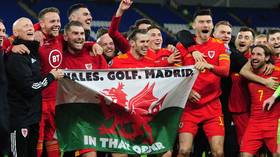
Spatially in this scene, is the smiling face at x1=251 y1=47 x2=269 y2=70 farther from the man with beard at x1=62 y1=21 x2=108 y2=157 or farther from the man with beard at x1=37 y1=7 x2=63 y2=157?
the man with beard at x1=37 y1=7 x2=63 y2=157

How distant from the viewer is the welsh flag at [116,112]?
7.01 metres

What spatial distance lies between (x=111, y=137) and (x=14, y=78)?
140 centimetres

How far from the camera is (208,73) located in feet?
24.7

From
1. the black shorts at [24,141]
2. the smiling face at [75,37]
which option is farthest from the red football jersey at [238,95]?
the black shorts at [24,141]

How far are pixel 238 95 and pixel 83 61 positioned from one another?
209 centimetres

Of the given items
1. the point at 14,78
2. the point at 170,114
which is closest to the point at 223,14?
the point at 170,114

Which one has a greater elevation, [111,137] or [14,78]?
[14,78]

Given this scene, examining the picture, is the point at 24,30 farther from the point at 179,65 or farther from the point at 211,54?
the point at 211,54

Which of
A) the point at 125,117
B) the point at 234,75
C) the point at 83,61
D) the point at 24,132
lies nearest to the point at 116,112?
the point at 125,117

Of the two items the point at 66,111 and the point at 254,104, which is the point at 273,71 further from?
the point at 66,111

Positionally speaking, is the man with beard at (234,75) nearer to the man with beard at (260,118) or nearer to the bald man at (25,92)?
the man with beard at (260,118)

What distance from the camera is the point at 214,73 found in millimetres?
7262

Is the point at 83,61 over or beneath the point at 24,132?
over

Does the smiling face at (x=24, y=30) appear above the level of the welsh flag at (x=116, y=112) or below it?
above
